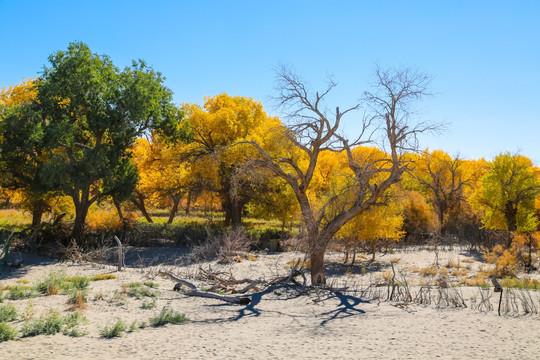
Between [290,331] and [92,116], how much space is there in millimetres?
17583

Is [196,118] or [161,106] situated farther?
[196,118]

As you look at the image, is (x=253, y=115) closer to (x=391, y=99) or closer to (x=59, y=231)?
(x=59, y=231)

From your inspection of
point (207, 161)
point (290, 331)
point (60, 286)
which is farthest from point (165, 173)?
point (290, 331)

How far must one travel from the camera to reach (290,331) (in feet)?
30.3

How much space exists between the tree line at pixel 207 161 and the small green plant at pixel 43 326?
741 centimetres

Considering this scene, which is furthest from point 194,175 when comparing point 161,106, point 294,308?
point 294,308

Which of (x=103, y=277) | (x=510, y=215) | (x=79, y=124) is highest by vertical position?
(x=79, y=124)

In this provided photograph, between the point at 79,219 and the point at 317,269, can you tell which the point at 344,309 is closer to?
the point at 317,269

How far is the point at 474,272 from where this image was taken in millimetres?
21141

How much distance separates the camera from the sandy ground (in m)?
7.56

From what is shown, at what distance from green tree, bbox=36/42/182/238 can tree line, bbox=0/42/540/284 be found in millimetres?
57

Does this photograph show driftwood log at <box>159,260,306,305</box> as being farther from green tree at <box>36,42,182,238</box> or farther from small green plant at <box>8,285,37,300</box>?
green tree at <box>36,42,182,238</box>

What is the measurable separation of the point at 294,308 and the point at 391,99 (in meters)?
7.54

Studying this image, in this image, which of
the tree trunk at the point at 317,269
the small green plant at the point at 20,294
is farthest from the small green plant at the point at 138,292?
the tree trunk at the point at 317,269
